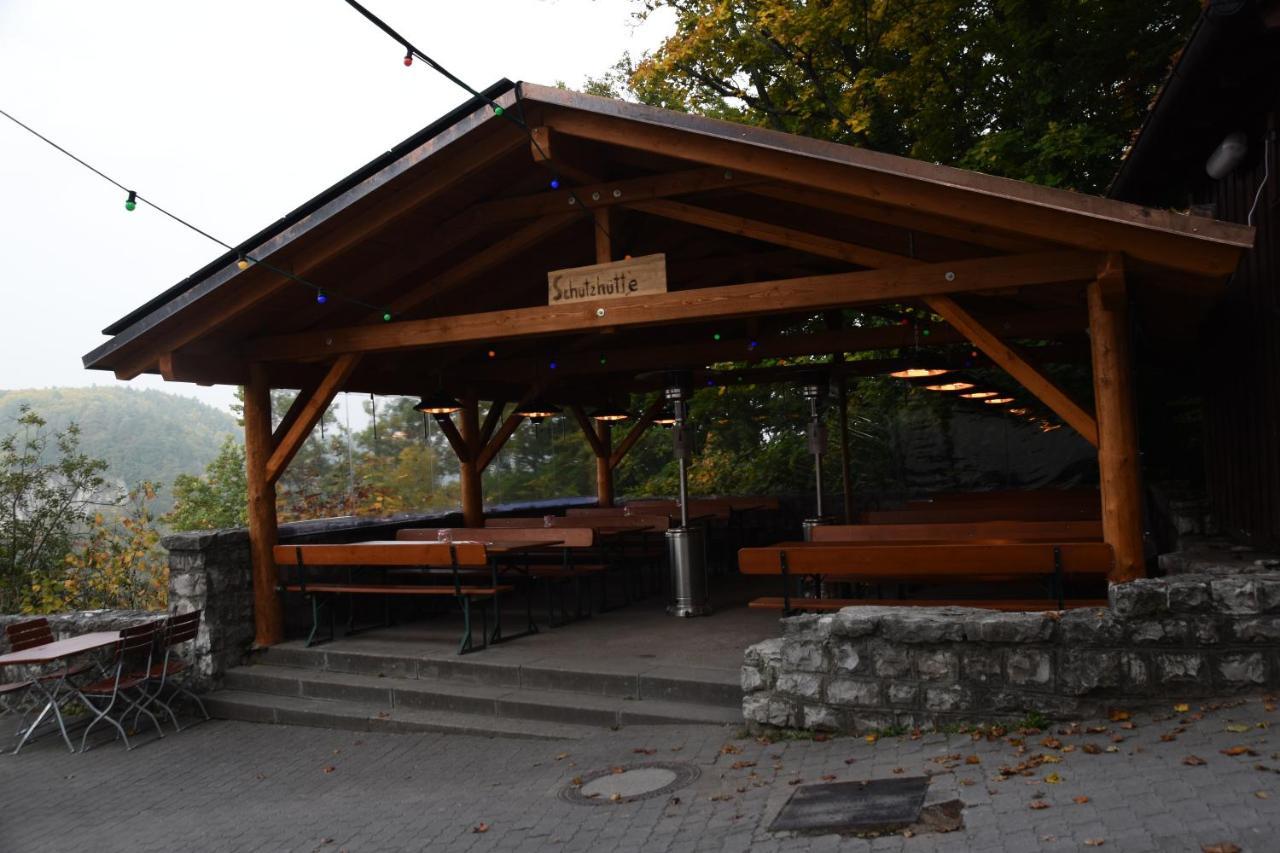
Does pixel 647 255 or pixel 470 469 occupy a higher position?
pixel 647 255

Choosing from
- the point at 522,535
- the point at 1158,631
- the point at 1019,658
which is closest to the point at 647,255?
the point at 522,535

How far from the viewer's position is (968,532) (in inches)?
300

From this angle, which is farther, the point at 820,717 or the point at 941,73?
the point at 941,73

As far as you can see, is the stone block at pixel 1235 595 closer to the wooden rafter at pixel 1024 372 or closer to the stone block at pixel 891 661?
the wooden rafter at pixel 1024 372

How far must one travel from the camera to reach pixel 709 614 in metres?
8.88

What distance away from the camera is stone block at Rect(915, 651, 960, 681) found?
17.8ft

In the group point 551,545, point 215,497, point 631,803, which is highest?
point 215,497

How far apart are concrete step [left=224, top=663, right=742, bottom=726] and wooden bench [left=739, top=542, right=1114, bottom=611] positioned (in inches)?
40.1

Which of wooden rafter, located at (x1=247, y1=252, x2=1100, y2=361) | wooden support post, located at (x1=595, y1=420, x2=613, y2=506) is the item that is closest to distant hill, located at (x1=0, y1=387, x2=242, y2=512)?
wooden support post, located at (x1=595, y1=420, x2=613, y2=506)

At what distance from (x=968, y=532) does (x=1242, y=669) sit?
2.71 metres

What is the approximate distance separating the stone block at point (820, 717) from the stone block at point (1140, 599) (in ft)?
5.16

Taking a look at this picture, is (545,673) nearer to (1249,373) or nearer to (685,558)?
(685,558)

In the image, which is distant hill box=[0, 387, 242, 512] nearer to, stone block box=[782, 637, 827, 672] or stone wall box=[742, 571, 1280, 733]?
stone block box=[782, 637, 827, 672]

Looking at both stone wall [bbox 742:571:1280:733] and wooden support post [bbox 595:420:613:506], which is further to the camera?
wooden support post [bbox 595:420:613:506]
